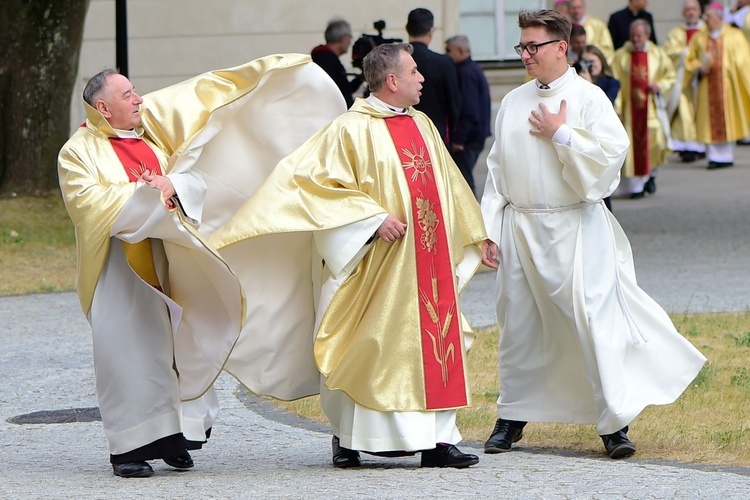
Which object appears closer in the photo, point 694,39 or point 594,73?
point 594,73

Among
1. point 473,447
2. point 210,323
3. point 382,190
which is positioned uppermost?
point 382,190

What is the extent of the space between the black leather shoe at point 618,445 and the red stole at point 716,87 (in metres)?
13.3

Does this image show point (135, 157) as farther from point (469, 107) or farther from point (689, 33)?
point (689, 33)

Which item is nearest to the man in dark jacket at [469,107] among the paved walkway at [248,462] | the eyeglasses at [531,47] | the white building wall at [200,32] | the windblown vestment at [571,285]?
the paved walkway at [248,462]

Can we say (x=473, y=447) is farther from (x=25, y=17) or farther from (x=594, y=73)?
(x=25, y=17)

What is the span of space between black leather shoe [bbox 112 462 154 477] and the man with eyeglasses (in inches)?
60.3

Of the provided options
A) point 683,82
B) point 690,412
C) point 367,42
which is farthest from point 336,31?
point 690,412

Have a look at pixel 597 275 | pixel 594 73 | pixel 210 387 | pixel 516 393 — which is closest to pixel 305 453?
pixel 210 387

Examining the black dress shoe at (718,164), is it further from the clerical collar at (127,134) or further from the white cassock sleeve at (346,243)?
the clerical collar at (127,134)

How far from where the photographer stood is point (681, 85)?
19.4 metres

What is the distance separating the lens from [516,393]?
7082 mm

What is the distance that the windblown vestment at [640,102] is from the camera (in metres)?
17.0

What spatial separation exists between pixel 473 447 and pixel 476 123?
7.42m

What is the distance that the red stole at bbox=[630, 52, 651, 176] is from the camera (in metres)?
17.0
